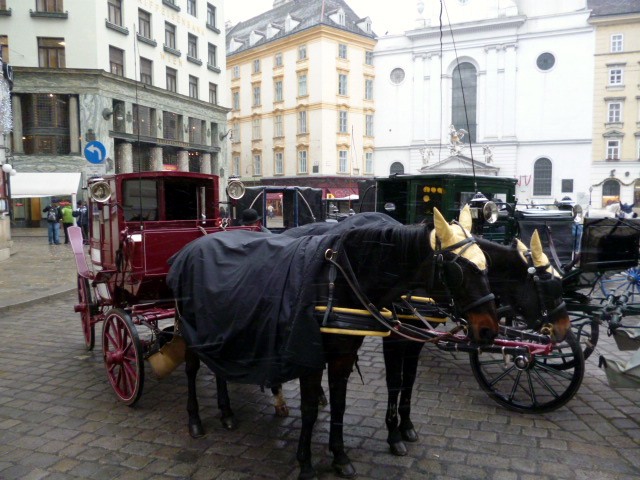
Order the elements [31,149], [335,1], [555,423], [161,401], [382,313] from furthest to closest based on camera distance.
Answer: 1. [335,1]
2. [31,149]
3. [161,401]
4. [555,423]
5. [382,313]

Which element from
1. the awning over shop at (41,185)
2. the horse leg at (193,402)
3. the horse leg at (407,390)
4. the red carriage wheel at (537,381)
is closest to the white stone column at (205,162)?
the awning over shop at (41,185)

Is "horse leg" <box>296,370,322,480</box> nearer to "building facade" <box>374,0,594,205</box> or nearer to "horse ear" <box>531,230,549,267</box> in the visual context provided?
"horse ear" <box>531,230,549,267</box>

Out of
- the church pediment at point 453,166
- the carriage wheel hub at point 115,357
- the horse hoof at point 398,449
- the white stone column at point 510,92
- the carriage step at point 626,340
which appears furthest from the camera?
the white stone column at point 510,92

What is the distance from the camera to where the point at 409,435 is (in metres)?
3.78

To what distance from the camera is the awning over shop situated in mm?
21016

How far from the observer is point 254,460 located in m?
3.52

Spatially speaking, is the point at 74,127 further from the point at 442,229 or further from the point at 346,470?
the point at 442,229

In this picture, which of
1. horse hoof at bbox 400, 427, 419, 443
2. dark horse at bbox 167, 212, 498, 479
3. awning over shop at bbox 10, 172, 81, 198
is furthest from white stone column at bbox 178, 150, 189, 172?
horse hoof at bbox 400, 427, 419, 443

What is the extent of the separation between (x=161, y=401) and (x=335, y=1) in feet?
133

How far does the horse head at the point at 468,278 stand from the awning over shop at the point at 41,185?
2106cm

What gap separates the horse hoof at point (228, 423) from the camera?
404cm

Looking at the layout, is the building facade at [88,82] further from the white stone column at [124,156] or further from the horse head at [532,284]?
the horse head at [532,284]

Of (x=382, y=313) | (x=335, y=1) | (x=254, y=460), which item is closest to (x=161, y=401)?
(x=254, y=460)

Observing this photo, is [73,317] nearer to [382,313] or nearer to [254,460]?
[254,460]
